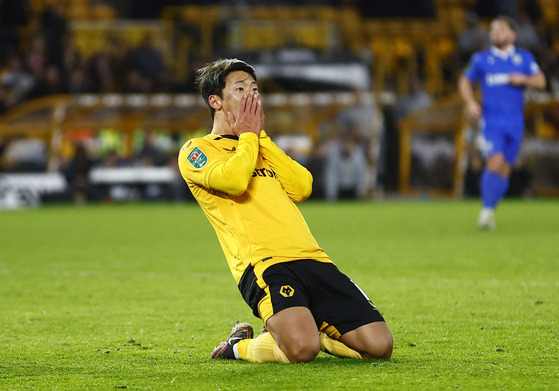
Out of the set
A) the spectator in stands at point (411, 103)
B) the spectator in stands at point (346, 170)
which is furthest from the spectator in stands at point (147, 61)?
the spectator in stands at point (411, 103)

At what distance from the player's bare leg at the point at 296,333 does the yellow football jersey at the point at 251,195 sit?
0.26 metres

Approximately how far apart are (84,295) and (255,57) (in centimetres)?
1607

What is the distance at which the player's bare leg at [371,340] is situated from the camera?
13.1ft

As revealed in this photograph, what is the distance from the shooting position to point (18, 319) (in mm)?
5395

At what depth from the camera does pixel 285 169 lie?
4.48 metres

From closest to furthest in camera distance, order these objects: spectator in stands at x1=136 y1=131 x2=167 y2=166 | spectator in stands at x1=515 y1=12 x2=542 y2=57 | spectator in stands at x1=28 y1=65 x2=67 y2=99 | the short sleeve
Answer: the short sleeve
spectator in stands at x1=136 y1=131 x2=167 y2=166
spectator in stands at x1=28 y1=65 x2=67 y2=99
spectator in stands at x1=515 y1=12 x2=542 y2=57

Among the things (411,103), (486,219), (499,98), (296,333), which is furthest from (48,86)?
(296,333)

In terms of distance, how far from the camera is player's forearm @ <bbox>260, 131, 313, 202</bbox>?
14.7 feet

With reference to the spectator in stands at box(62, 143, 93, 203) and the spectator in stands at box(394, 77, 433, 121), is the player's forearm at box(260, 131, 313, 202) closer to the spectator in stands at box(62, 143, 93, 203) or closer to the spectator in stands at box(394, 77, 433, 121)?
the spectator in stands at box(62, 143, 93, 203)

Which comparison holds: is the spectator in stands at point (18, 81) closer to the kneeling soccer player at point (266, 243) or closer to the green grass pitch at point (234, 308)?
the green grass pitch at point (234, 308)

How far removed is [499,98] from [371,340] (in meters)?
7.92

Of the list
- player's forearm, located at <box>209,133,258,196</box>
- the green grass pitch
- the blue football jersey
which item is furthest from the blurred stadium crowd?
player's forearm, located at <box>209,133,258,196</box>

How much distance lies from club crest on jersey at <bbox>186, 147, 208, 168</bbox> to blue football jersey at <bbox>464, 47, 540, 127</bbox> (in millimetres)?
7580

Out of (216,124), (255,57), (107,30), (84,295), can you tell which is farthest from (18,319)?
(107,30)
